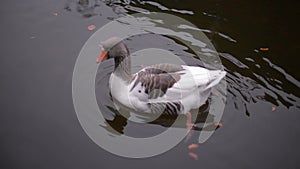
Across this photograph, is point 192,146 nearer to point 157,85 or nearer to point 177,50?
point 157,85

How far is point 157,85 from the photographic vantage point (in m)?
4.41

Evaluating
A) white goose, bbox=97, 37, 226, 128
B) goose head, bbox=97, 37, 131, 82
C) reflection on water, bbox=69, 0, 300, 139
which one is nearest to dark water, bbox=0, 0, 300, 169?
reflection on water, bbox=69, 0, 300, 139

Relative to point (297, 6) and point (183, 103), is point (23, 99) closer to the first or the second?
point (183, 103)

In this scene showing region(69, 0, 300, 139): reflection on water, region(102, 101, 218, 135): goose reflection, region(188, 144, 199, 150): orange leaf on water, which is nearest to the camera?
region(188, 144, 199, 150): orange leaf on water

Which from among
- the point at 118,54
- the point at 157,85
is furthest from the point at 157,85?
the point at 118,54

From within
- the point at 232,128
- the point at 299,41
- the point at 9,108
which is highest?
the point at 299,41

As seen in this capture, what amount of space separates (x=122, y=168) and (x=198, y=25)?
3.29 meters

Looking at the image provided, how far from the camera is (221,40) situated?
600 cm

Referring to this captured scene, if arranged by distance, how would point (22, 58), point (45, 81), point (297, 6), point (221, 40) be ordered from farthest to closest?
point (297, 6)
point (221, 40)
point (22, 58)
point (45, 81)

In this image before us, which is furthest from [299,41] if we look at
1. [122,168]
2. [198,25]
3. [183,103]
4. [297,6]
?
[122,168]

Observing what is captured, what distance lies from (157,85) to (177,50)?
1571 mm

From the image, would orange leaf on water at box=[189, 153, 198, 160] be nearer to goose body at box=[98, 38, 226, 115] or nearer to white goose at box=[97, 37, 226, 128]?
white goose at box=[97, 37, 226, 128]

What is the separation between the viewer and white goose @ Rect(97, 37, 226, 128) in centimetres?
446

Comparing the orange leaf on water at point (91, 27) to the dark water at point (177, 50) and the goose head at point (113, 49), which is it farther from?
the goose head at point (113, 49)
